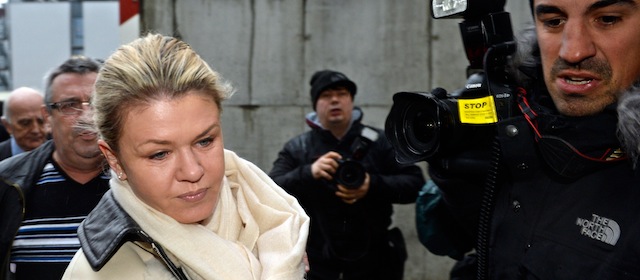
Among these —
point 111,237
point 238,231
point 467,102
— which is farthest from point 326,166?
point 111,237

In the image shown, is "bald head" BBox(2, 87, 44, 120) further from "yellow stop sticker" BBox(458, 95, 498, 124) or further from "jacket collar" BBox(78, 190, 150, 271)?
"yellow stop sticker" BBox(458, 95, 498, 124)

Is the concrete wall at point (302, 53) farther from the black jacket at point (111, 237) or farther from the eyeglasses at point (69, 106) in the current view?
the black jacket at point (111, 237)

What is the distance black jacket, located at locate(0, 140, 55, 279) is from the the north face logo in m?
1.83

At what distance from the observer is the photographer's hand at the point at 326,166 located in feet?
12.2

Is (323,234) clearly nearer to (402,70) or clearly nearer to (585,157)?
(402,70)

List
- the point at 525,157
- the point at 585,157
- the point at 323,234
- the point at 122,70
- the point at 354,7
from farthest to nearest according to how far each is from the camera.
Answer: the point at 354,7 → the point at 323,234 → the point at 525,157 → the point at 585,157 → the point at 122,70

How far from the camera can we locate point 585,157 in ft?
5.66

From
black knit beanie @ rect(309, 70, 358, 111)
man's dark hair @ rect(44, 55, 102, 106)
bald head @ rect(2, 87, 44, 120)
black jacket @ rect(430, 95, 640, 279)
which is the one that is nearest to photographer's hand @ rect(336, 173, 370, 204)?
black knit beanie @ rect(309, 70, 358, 111)

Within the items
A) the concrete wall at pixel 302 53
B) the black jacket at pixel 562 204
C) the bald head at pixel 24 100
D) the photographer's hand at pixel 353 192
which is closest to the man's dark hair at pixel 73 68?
the photographer's hand at pixel 353 192

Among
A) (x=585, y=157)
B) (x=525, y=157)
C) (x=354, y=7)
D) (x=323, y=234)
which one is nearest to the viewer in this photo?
(x=585, y=157)

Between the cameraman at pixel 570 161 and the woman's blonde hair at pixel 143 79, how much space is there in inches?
31.6

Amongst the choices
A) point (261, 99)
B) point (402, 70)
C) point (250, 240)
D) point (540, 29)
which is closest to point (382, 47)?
point (402, 70)

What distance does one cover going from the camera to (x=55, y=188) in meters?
2.60

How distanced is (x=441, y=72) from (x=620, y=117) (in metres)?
3.30
